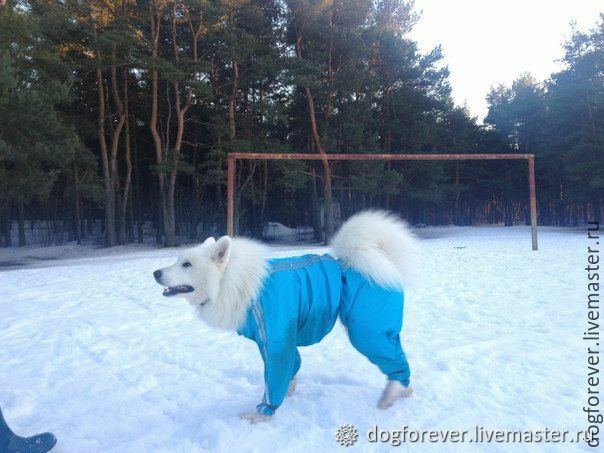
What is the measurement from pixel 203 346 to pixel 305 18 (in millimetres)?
17751

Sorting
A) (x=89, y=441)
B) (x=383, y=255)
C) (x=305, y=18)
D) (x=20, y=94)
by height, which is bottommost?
(x=89, y=441)

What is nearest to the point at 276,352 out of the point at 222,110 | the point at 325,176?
the point at 325,176

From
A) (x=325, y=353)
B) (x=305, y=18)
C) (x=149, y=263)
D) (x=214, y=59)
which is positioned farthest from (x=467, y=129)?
(x=325, y=353)

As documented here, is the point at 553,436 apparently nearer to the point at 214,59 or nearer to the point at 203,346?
the point at 203,346

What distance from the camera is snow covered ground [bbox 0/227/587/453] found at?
244 cm

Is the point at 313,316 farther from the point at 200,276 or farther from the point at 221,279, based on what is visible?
the point at 200,276

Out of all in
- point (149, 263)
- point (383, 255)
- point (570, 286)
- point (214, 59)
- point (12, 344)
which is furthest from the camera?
point (214, 59)

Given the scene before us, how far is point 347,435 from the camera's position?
2.38 metres

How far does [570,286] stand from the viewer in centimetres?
631

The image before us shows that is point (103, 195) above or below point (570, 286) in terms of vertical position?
above

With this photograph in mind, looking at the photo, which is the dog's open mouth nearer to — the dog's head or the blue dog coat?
the dog's head

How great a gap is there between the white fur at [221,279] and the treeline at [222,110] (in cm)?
1250

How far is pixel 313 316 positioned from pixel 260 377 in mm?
884

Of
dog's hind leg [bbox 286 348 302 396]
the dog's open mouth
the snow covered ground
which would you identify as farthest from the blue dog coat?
the dog's open mouth
